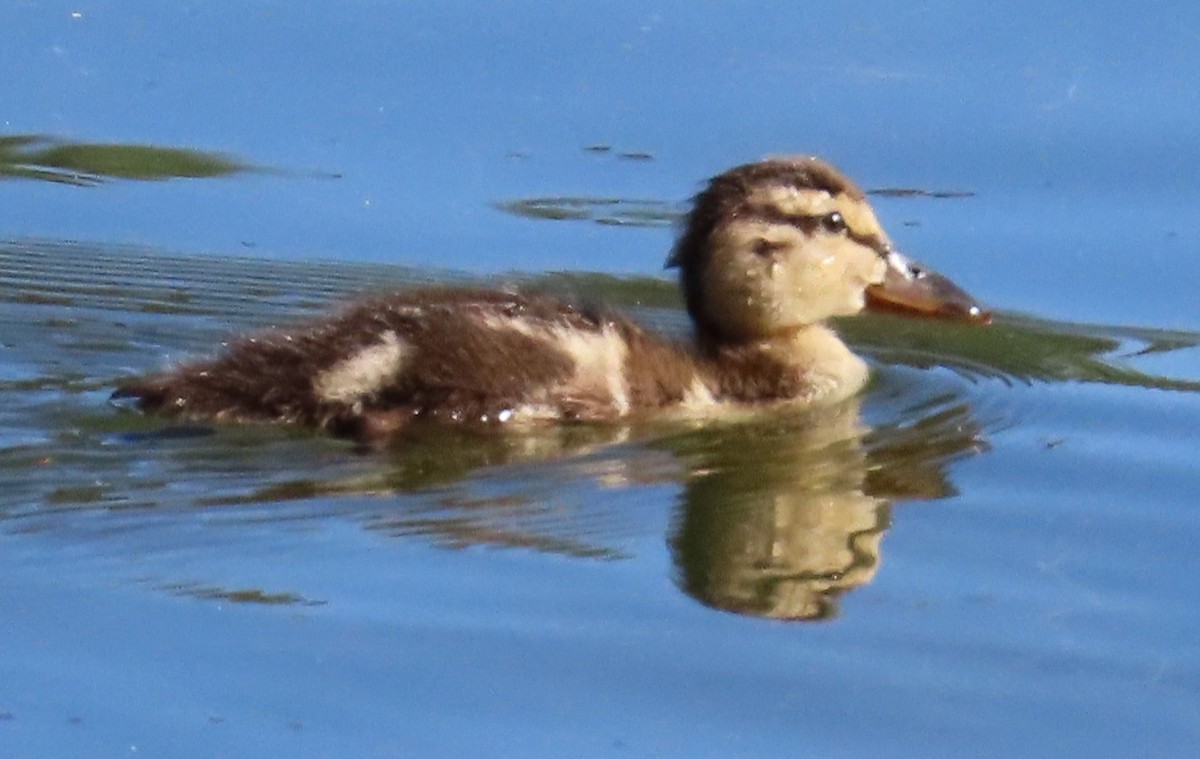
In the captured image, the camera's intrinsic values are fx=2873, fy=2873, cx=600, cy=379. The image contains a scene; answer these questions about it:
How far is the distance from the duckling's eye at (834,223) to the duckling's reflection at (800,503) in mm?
377

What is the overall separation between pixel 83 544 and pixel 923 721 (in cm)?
140

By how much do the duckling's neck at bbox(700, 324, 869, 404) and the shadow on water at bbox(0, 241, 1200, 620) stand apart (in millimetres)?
65

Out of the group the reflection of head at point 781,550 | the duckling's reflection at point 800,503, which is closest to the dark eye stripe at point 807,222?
the duckling's reflection at point 800,503

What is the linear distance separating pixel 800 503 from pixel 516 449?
55 cm

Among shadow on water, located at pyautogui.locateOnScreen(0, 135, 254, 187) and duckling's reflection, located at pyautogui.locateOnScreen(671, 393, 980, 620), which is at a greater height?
shadow on water, located at pyautogui.locateOnScreen(0, 135, 254, 187)

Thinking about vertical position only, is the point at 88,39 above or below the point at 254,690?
above

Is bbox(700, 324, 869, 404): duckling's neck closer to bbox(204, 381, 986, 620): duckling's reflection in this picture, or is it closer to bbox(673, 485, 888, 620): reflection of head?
bbox(204, 381, 986, 620): duckling's reflection

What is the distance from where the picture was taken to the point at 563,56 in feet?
23.8

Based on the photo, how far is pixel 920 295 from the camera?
5.95 metres

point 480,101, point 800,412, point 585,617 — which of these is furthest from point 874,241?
point 585,617

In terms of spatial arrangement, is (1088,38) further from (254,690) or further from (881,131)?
(254,690)


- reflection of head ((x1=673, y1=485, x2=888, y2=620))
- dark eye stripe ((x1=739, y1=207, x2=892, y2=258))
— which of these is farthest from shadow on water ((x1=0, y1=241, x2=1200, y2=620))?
dark eye stripe ((x1=739, y1=207, x2=892, y2=258))

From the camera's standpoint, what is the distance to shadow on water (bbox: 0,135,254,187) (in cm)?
679

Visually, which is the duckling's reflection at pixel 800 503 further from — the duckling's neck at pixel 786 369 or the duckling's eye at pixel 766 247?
the duckling's eye at pixel 766 247
